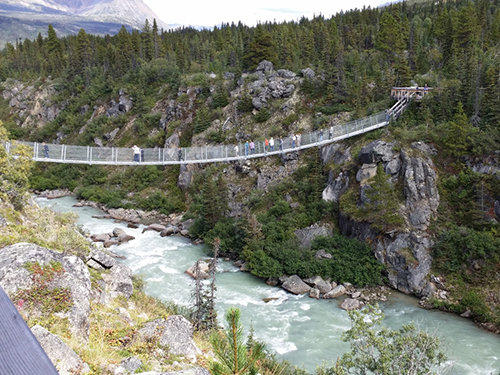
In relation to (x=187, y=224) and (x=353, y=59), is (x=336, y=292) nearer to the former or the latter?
(x=187, y=224)

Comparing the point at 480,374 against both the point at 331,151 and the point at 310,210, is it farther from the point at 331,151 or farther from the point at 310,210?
the point at 331,151

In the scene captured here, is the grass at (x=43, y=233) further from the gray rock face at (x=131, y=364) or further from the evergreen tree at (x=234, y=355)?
the evergreen tree at (x=234, y=355)

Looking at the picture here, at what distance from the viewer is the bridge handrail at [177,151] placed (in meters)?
16.4

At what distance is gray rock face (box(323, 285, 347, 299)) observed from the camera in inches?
674

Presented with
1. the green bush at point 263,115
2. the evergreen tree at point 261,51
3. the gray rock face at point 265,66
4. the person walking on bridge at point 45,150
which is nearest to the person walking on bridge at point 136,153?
the person walking on bridge at point 45,150

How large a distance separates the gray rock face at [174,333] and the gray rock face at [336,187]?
52.0ft

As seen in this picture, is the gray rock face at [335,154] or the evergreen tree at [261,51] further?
the evergreen tree at [261,51]

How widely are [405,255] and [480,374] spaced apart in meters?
6.73

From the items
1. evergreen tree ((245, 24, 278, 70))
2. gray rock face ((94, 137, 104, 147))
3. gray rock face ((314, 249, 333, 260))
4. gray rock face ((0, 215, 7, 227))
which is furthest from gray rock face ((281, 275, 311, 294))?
gray rock face ((94, 137, 104, 147))

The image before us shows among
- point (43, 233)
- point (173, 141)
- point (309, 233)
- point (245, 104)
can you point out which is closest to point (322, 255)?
point (309, 233)

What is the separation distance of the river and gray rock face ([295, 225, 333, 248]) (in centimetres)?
360

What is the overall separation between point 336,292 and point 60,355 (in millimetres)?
14091

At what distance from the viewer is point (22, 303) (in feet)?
20.6

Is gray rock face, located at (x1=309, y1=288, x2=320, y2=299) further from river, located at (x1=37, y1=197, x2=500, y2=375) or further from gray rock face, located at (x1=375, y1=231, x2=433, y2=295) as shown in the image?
gray rock face, located at (x1=375, y1=231, x2=433, y2=295)
